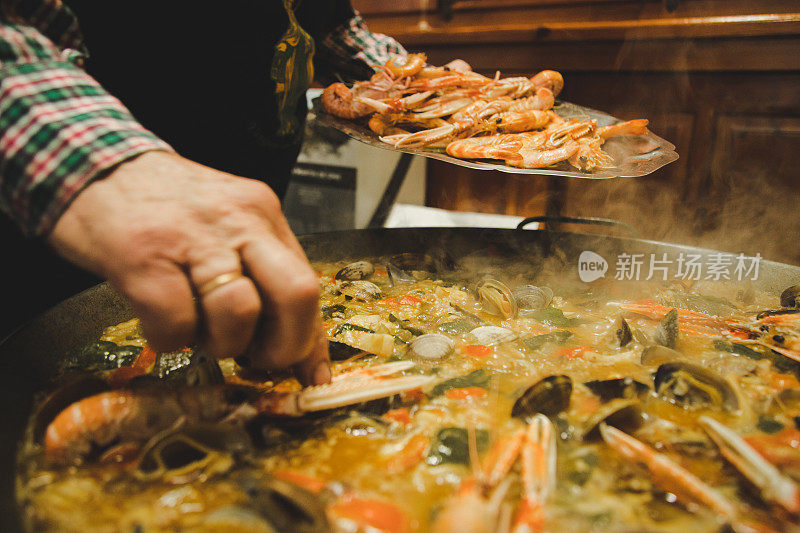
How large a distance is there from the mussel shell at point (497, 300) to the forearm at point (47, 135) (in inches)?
50.5

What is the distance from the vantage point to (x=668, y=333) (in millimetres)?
1586

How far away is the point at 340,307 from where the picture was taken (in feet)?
6.12

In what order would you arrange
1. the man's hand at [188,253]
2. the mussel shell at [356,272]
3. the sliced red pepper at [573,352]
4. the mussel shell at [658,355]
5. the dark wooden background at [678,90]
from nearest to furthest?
the man's hand at [188,253] < the mussel shell at [658,355] < the sliced red pepper at [573,352] < the mussel shell at [356,272] < the dark wooden background at [678,90]

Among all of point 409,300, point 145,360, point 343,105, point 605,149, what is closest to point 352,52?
point 343,105

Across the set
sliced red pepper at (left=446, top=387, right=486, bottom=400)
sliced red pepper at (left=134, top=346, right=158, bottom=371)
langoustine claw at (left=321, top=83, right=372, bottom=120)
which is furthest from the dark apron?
sliced red pepper at (left=446, top=387, right=486, bottom=400)

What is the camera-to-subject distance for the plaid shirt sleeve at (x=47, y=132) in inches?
32.4

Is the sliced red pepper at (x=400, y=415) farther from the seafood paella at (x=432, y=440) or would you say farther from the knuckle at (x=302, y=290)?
the knuckle at (x=302, y=290)

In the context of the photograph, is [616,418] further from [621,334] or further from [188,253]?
[188,253]

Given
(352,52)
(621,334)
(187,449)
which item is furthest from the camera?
(352,52)

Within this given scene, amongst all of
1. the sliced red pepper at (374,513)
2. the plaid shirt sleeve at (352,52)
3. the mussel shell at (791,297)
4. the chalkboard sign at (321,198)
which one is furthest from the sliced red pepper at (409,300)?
the chalkboard sign at (321,198)

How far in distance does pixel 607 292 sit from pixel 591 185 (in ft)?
7.39

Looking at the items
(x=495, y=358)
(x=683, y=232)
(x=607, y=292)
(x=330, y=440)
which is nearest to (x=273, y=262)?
(x=330, y=440)

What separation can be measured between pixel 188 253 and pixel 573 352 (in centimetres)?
122

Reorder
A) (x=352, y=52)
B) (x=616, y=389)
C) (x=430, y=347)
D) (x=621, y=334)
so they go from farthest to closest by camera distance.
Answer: (x=352, y=52)
(x=621, y=334)
(x=430, y=347)
(x=616, y=389)
